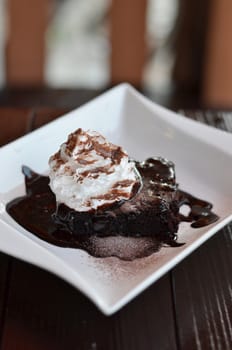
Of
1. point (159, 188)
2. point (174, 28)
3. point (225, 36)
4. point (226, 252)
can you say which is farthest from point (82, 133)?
Result: point (174, 28)

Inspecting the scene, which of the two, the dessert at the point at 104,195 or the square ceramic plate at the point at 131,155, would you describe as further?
the dessert at the point at 104,195

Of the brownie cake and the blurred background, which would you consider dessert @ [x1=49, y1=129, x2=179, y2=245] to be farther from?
the blurred background

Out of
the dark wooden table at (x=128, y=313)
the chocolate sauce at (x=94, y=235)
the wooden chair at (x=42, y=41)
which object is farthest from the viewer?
the wooden chair at (x=42, y=41)

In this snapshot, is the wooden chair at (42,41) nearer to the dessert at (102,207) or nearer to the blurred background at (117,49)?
the blurred background at (117,49)

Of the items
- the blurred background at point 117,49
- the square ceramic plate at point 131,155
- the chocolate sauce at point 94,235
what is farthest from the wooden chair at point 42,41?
the chocolate sauce at point 94,235

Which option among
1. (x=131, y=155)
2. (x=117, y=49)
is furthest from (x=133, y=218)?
(x=117, y=49)

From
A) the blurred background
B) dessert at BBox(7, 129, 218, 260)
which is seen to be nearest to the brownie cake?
dessert at BBox(7, 129, 218, 260)

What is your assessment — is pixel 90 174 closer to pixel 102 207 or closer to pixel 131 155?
pixel 102 207
